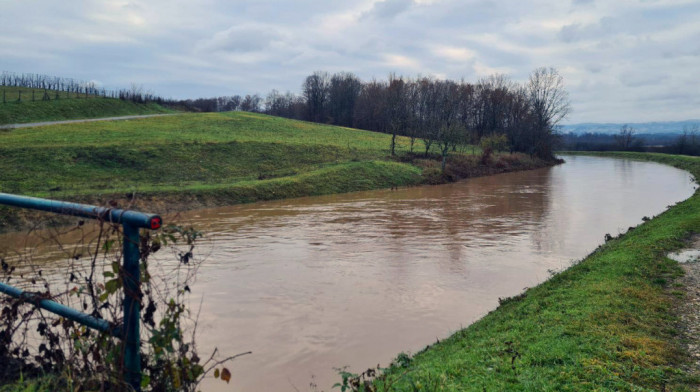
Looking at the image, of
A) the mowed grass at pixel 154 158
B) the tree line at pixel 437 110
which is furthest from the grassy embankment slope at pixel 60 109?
the tree line at pixel 437 110

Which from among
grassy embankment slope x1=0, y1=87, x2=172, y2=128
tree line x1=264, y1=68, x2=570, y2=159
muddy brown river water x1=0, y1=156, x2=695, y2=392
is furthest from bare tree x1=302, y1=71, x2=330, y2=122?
muddy brown river water x1=0, y1=156, x2=695, y2=392

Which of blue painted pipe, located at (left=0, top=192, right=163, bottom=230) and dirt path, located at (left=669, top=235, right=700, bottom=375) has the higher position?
blue painted pipe, located at (left=0, top=192, right=163, bottom=230)

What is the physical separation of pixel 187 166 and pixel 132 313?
32598 mm

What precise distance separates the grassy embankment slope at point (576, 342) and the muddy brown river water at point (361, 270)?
1.44 m

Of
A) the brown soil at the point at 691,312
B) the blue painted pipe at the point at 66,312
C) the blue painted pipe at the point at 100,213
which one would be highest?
the blue painted pipe at the point at 100,213

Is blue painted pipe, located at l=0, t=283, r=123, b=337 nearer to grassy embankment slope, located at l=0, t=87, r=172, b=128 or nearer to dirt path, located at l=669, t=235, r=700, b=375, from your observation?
dirt path, located at l=669, t=235, r=700, b=375

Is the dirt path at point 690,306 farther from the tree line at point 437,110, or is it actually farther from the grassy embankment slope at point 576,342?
the tree line at point 437,110

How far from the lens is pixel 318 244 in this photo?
56.6ft

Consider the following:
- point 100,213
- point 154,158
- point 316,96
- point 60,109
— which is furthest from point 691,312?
point 316,96

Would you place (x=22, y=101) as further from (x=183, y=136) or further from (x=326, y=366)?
(x=326, y=366)

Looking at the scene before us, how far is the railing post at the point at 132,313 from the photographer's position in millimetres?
2783

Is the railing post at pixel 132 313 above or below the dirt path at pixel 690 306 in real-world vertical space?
above

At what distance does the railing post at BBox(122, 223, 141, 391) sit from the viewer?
2.78 m

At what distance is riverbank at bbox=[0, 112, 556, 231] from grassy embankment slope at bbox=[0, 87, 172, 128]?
24.4 feet
